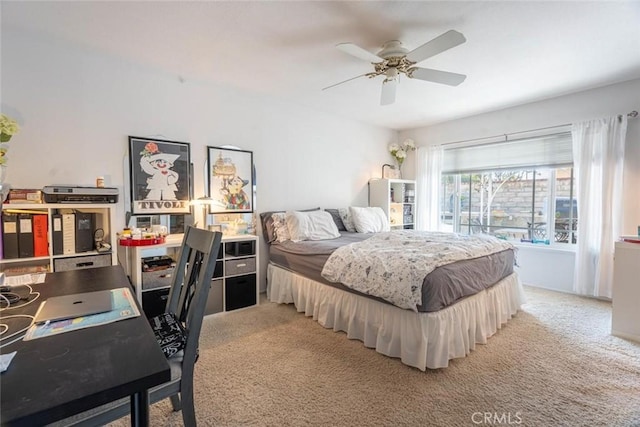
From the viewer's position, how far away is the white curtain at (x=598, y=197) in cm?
332

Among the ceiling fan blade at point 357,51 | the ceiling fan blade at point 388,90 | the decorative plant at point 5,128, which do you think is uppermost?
the ceiling fan blade at point 357,51

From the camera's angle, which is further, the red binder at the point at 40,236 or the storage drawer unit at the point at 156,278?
the storage drawer unit at the point at 156,278

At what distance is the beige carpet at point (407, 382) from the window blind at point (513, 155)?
211 cm

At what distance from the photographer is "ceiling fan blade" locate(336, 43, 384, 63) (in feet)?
6.79

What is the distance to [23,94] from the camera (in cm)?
239

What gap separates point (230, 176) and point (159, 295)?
1453mm

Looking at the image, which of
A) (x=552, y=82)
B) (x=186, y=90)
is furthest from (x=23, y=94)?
(x=552, y=82)

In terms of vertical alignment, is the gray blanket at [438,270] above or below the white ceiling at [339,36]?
below

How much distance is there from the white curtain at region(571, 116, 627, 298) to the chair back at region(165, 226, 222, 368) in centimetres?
417

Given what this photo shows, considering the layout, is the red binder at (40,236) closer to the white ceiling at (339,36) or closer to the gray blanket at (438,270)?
the white ceiling at (339,36)

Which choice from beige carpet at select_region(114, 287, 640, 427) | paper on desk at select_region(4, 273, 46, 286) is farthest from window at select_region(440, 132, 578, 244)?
paper on desk at select_region(4, 273, 46, 286)

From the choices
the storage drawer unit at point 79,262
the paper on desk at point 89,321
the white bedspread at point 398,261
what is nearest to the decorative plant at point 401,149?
the white bedspread at point 398,261

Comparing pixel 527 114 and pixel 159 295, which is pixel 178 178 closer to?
pixel 159 295

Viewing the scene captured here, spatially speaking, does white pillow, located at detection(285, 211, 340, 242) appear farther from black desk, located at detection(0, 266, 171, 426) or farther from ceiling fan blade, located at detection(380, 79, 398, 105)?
black desk, located at detection(0, 266, 171, 426)
